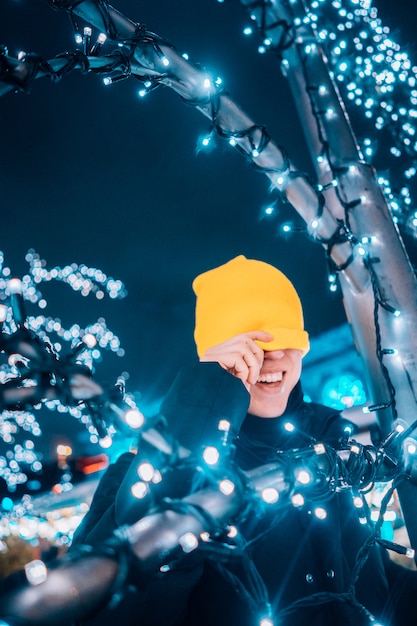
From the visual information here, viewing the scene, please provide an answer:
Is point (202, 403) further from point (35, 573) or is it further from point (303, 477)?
point (35, 573)

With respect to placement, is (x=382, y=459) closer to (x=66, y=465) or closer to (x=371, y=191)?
(x=371, y=191)

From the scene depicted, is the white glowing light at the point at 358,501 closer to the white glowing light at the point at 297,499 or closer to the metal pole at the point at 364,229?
the white glowing light at the point at 297,499

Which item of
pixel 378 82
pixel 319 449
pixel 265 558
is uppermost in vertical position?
pixel 378 82

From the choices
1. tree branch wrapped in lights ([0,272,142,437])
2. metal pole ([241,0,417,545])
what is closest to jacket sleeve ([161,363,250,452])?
tree branch wrapped in lights ([0,272,142,437])

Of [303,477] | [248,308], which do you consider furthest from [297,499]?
[248,308]

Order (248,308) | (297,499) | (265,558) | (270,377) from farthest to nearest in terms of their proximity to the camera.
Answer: (270,377), (248,308), (265,558), (297,499)

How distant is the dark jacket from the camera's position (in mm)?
1164

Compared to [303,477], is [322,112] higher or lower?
higher

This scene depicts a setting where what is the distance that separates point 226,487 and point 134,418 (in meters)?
0.31

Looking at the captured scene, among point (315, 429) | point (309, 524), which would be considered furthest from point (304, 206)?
point (309, 524)

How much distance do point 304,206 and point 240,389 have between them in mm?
1307

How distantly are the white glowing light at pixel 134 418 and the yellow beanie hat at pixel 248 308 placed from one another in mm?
1234

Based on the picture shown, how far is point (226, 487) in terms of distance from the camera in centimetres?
82

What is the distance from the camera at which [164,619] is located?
140 centimetres
